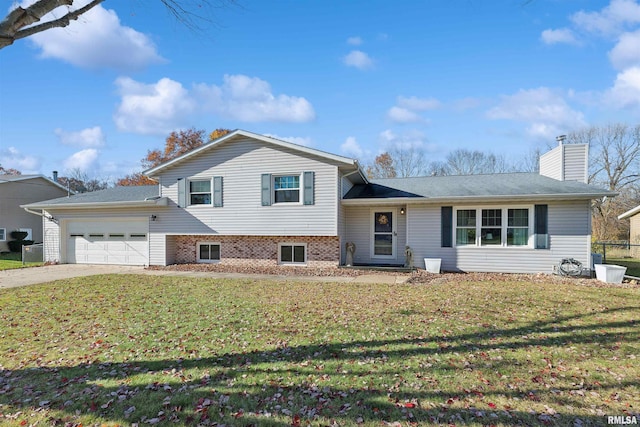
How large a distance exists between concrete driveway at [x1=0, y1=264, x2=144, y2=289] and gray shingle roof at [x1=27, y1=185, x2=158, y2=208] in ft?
9.45

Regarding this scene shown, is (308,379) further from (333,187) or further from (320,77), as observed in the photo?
(320,77)

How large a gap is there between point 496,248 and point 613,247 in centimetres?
1651

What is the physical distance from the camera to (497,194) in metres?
11.0

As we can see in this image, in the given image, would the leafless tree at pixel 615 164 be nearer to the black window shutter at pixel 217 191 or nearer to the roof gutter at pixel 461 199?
the roof gutter at pixel 461 199

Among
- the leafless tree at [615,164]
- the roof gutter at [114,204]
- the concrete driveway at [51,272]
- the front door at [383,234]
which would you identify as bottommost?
the concrete driveway at [51,272]

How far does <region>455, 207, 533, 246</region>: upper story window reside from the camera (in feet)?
36.8

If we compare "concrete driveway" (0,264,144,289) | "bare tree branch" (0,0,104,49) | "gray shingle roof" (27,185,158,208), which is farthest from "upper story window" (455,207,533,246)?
"gray shingle roof" (27,185,158,208)

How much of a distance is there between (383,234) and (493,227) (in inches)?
160

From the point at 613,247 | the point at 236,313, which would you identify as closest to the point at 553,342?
the point at 236,313

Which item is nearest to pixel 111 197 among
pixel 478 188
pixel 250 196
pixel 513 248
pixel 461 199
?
pixel 250 196

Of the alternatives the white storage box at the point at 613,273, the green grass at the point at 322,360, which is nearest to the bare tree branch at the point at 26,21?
the green grass at the point at 322,360

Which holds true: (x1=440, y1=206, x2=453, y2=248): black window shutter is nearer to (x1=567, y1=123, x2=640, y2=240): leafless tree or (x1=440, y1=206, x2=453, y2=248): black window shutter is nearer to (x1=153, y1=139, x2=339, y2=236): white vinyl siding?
(x1=153, y1=139, x2=339, y2=236): white vinyl siding

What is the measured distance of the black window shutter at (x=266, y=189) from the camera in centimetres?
1269

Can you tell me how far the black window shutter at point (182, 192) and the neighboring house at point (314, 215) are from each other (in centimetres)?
4
